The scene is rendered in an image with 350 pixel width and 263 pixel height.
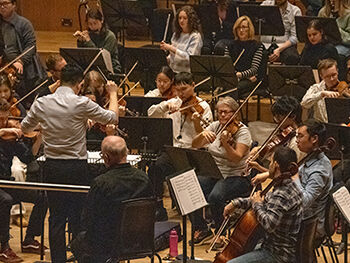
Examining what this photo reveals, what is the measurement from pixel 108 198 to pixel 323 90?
331cm

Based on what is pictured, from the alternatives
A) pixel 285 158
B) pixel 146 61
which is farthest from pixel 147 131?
pixel 146 61

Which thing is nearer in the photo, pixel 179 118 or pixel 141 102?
pixel 179 118

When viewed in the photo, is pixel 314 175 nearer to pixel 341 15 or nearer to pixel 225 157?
pixel 225 157

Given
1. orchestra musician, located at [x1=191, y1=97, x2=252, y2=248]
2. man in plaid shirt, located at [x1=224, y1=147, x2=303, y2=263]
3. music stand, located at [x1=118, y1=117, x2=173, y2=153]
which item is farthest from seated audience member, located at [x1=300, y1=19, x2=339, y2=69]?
man in plaid shirt, located at [x1=224, y1=147, x2=303, y2=263]

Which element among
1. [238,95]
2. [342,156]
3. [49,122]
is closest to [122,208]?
[49,122]

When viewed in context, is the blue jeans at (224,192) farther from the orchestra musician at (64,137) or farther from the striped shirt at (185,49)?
the striped shirt at (185,49)

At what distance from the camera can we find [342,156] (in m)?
6.98

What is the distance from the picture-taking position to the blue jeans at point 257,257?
17.7ft

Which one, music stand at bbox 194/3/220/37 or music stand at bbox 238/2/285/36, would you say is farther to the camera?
music stand at bbox 194/3/220/37

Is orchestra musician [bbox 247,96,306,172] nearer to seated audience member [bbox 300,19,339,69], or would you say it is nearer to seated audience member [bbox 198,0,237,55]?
seated audience member [bbox 300,19,339,69]

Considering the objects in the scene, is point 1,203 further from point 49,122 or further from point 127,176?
point 127,176

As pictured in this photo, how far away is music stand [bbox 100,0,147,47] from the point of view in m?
10.1

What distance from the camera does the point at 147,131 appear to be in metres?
7.10

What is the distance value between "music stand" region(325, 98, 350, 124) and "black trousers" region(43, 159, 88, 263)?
7.86 ft
